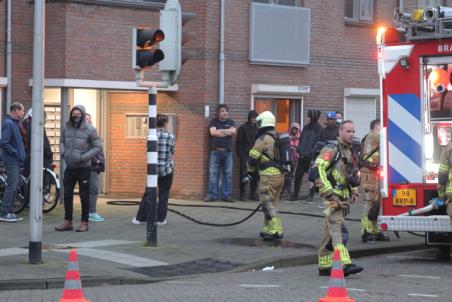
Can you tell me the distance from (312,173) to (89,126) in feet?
14.9

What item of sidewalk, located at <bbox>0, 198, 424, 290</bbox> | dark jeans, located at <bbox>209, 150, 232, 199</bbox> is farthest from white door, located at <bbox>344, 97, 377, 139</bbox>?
sidewalk, located at <bbox>0, 198, 424, 290</bbox>

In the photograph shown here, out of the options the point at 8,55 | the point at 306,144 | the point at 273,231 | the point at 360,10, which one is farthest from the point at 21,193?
the point at 360,10

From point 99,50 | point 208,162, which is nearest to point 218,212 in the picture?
point 208,162

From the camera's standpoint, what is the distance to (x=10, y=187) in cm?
1540

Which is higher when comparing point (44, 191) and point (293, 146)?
point (293, 146)

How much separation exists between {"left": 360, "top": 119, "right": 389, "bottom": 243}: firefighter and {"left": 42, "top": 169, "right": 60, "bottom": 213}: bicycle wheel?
5494mm

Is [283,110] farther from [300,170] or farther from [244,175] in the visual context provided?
[244,175]

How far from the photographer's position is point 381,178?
41.4ft

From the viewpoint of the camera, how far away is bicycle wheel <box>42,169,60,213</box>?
54.3 ft

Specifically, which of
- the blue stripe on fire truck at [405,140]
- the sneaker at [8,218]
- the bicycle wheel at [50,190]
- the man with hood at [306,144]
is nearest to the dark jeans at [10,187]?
the sneaker at [8,218]

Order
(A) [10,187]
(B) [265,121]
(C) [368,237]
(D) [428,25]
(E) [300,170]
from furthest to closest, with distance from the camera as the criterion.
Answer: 1. (E) [300,170]
2. (A) [10,187]
3. (C) [368,237]
4. (B) [265,121]
5. (D) [428,25]

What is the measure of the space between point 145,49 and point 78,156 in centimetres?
254

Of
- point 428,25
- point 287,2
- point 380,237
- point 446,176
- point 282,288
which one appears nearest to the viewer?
point 282,288

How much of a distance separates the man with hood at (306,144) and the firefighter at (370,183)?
5.33 metres
